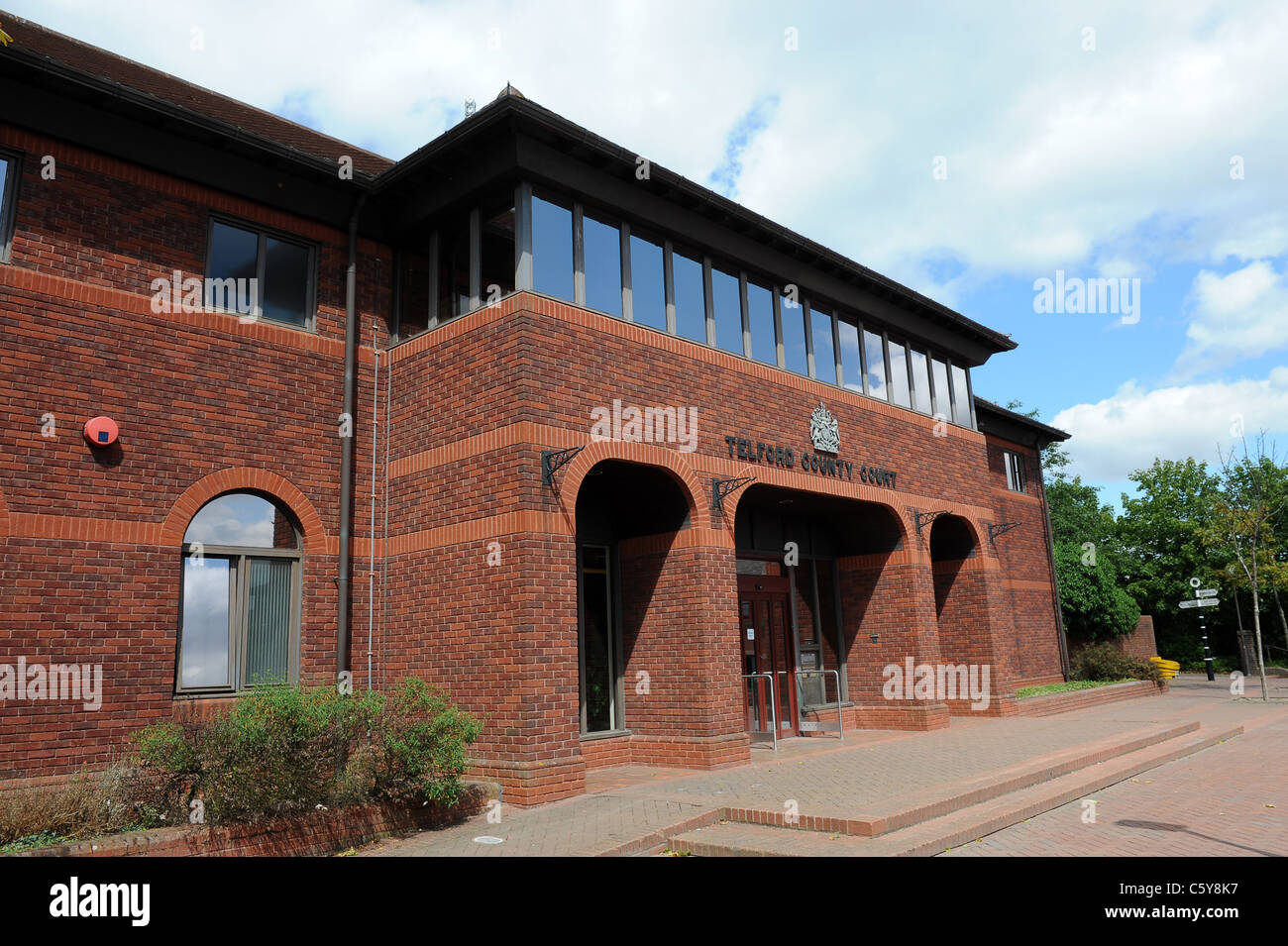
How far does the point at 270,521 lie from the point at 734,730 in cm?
608

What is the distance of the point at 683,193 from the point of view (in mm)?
12391

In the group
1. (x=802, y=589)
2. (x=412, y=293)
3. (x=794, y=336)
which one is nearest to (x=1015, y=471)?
(x=802, y=589)

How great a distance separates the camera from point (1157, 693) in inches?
925

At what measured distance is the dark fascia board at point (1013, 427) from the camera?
925 inches

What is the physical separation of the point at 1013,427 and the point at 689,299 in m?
15.3

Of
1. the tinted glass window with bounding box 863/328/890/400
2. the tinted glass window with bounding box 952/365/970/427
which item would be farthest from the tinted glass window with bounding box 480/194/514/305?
the tinted glass window with bounding box 952/365/970/427

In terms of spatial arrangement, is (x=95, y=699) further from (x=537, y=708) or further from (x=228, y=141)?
(x=228, y=141)

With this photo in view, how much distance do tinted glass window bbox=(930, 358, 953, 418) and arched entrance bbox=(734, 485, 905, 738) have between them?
3316mm

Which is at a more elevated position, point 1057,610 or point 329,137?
point 329,137

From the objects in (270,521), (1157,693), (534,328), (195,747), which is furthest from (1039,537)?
(195,747)

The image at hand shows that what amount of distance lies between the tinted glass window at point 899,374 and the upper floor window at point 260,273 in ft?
32.7

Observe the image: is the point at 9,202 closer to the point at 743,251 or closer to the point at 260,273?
the point at 260,273

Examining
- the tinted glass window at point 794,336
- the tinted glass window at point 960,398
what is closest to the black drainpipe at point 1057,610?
the tinted glass window at point 960,398

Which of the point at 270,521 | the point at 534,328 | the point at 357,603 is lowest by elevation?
the point at 357,603
